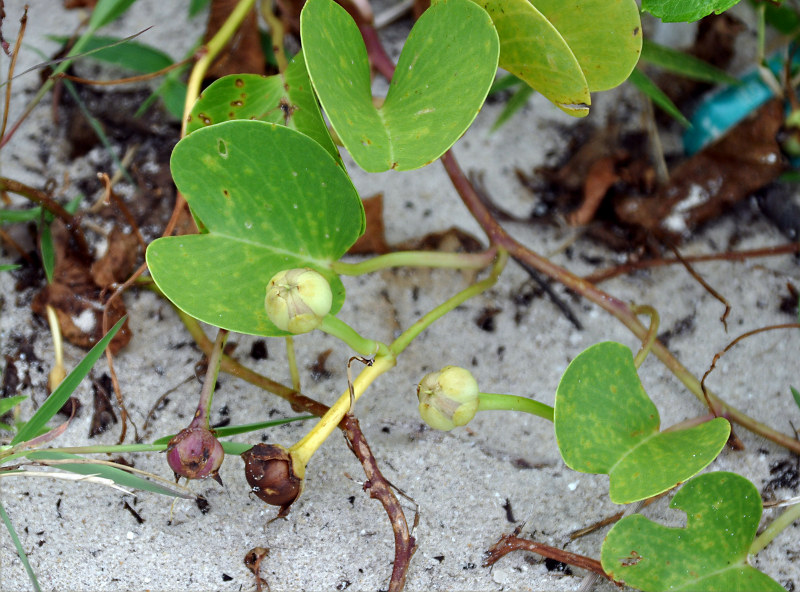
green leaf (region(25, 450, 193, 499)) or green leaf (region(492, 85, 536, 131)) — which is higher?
green leaf (region(492, 85, 536, 131))

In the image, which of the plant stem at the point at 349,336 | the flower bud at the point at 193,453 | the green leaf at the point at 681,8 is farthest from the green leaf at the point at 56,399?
the green leaf at the point at 681,8

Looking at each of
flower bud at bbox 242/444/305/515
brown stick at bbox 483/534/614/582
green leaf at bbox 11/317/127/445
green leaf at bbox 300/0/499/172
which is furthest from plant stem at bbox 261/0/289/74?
brown stick at bbox 483/534/614/582

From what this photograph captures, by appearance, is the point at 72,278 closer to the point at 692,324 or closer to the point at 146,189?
the point at 146,189

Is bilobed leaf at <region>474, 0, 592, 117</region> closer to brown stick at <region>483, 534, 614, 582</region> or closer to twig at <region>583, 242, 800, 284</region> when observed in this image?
twig at <region>583, 242, 800, 284</region>

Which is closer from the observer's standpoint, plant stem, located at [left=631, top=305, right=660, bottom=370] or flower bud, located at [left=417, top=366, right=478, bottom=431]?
flower bud, located at [left=417, top=366, right=478, bottom=431]

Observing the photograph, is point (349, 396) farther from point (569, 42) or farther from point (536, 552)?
point (569, 42)

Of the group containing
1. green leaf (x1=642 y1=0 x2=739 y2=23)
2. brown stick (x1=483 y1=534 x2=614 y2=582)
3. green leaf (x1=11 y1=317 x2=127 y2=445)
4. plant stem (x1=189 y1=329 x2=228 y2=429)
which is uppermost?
green leaf (x1=642 y1=0 x2=739 y2=23)

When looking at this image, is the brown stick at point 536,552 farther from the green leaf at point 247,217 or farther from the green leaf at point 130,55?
the green leaf at point 130,55
